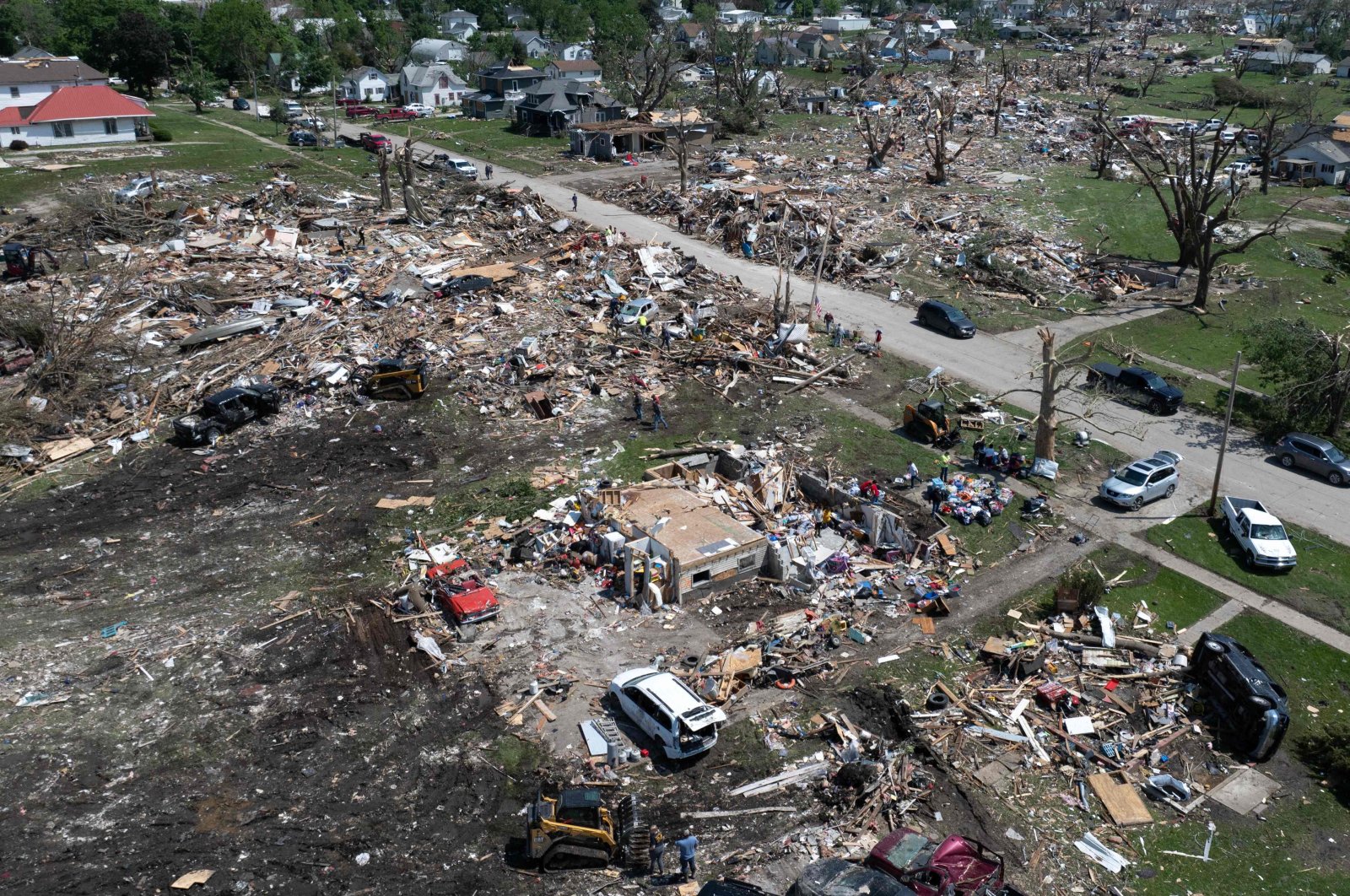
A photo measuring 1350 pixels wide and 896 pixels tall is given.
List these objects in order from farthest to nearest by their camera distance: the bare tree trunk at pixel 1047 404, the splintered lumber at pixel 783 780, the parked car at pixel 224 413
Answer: the parked car at pixel 224 413 < the bare tree trunk at pixel 1047 404 < the splintered lumber at pixel 783 780

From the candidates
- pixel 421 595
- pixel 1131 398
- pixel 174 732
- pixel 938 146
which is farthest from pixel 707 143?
pixel 174 732

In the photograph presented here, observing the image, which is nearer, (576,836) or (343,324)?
(576,836)

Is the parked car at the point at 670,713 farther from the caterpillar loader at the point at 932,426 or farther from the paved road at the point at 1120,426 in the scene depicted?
the caterpillar loader at the point at 932,426

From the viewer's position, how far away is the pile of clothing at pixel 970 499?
26.3 m

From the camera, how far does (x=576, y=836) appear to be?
1583cm

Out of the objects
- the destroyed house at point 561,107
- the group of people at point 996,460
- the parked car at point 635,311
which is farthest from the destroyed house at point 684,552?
the destroyed house at point 561,107

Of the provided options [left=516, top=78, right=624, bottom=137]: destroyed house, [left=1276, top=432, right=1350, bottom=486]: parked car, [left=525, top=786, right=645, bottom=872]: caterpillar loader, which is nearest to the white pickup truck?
[left=1276, top=432, right=1350, bottom=486]: parked car

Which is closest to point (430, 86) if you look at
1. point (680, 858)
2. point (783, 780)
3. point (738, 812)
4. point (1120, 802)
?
point (783, 780)

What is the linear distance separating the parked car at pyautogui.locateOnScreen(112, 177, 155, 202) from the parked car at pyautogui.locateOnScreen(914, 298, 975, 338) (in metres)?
40.1

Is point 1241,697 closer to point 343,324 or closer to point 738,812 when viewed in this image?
point 738,812

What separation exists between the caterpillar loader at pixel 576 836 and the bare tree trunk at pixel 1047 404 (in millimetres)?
18382

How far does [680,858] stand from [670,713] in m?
2.80

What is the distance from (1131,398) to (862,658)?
1859 cm

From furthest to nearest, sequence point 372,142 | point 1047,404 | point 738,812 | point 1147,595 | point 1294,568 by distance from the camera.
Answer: point 372,142, point 1047,404, point 1294,568, point 1147,595, point 738,812
